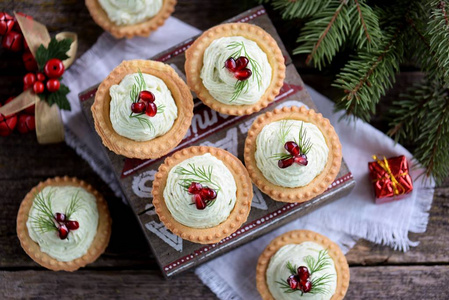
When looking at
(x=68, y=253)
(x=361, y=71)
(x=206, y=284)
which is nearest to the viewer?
(x=361, y=71)

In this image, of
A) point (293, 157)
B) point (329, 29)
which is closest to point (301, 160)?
point (293, 157)

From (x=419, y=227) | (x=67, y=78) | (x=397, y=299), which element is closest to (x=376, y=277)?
(x=397, y=299)

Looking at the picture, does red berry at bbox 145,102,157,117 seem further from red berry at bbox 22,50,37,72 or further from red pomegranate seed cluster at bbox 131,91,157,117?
red berry at bbox 22,50,37,72

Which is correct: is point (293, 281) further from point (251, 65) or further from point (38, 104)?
point (38, 104)

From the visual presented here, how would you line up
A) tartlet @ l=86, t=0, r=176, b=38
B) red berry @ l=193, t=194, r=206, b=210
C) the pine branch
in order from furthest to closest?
tartlet @ l=86, t=0, r=176, b=38, the pine branch, red berry @ l=193, t=194, r=206, b=210

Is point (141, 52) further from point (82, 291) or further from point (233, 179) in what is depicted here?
point (82, 291)

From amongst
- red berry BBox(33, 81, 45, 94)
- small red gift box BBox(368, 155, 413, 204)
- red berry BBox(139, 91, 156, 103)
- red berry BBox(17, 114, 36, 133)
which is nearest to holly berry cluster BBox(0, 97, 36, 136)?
red berry BBox(17, 114, 36, 133)
